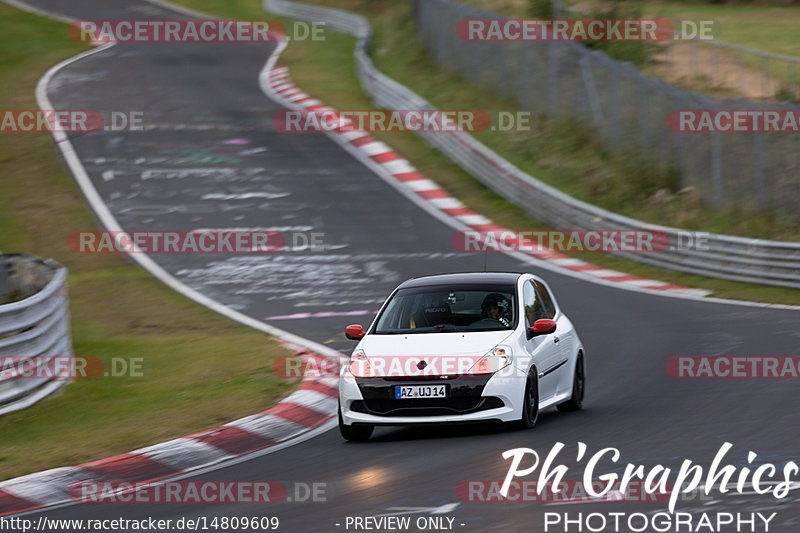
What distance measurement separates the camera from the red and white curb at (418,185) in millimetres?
21953

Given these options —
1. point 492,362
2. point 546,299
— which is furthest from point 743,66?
point 492,362

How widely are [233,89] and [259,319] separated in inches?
747

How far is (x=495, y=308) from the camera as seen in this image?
11727 millimetres

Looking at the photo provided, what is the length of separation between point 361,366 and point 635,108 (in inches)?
656

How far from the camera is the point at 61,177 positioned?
94.2ft

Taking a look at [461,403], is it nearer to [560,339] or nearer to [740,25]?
[560,339]

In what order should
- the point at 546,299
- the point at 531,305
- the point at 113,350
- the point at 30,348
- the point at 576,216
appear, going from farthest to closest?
the point at 576,216 → the point at 113,350 → the point at 30,348 → the point at 546,299 → the point at 531,305

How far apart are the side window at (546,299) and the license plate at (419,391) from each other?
6.94 feet

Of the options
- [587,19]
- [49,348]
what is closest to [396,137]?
[587,19]

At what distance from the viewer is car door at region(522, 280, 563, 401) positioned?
37.3 feet

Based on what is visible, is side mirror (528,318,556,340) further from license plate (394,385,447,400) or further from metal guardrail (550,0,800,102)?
metal guardrail (550,0,800,102)

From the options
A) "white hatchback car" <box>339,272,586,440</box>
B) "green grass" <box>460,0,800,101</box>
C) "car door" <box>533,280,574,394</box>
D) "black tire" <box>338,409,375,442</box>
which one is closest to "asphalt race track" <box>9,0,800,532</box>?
"black tire" <box>338,409,375,442</box>

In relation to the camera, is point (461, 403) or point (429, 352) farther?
point (429, 352)

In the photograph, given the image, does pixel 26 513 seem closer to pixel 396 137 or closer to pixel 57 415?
pixel 57 415
